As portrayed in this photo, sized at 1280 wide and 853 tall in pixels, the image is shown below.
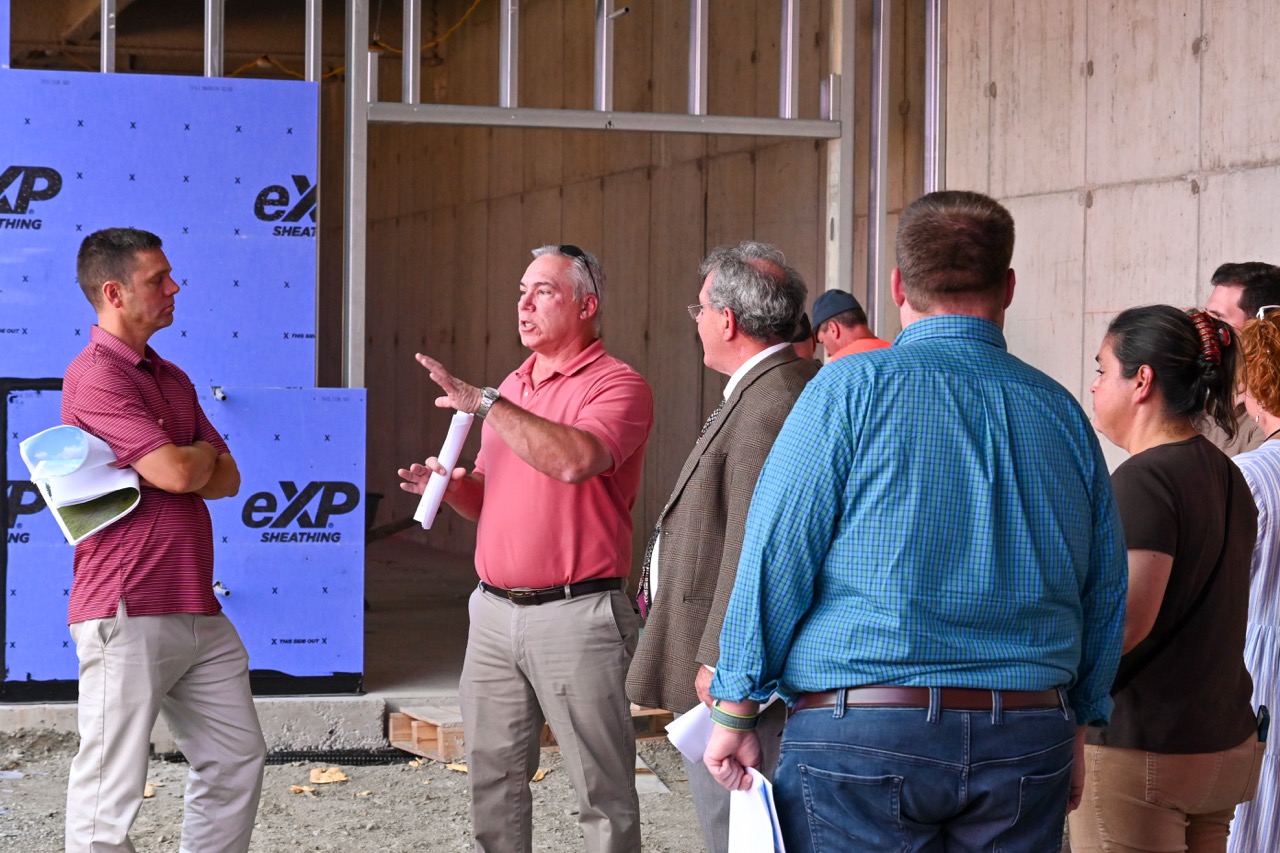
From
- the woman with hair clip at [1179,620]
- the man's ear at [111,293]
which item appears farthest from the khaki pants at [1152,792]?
the man's ear at [111,293]

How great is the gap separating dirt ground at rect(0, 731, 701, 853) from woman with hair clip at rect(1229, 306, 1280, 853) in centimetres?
206

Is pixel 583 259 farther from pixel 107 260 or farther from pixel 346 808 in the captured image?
pixel 346 808

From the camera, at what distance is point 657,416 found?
364 inches

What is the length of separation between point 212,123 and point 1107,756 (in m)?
4.30

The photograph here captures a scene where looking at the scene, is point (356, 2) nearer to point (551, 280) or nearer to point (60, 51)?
point (551, 280)

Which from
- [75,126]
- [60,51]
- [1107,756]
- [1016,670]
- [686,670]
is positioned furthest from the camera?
[60,51]

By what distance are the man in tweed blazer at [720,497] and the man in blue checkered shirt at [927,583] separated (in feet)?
2.13

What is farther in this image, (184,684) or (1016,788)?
(184,684)

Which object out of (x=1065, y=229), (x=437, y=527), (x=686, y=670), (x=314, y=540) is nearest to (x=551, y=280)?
(x=686, y=670)

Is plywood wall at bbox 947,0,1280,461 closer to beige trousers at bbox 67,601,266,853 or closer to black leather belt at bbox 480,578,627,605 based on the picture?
black leather belt at bbox 480,578,627,605

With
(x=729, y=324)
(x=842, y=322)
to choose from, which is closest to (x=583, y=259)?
(x=729, y=324)

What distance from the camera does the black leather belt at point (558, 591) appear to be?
11.5 feet

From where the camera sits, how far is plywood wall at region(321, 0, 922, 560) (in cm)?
803

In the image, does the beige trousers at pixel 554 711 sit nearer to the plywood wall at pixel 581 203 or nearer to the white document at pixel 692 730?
the white document at pixel 692 730
